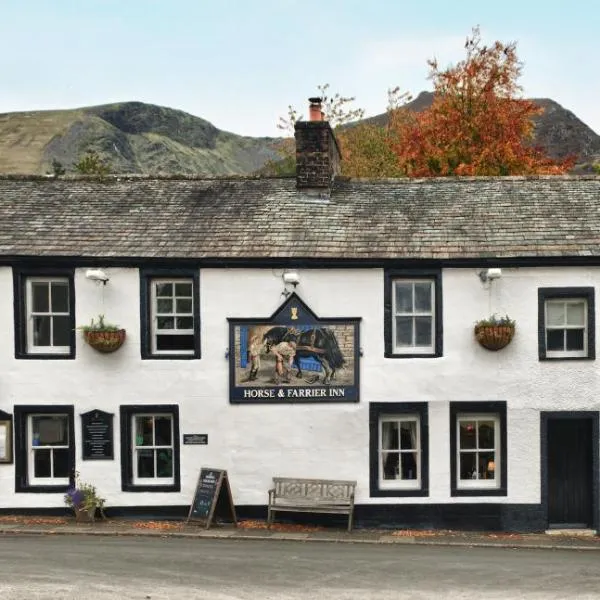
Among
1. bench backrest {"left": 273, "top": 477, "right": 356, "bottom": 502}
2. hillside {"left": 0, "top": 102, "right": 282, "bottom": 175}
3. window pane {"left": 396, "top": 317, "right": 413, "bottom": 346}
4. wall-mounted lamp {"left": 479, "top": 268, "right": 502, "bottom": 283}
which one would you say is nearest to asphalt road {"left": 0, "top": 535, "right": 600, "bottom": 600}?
bench backrest {"left": 273, "top": 477, "right": 356, "bottom": 502}

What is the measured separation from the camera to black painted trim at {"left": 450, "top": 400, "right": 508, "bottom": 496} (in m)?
15.4

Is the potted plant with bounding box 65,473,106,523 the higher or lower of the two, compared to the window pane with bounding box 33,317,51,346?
lower

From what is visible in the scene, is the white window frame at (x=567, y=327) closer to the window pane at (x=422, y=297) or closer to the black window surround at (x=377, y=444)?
the window pane at (x=422, y=297)

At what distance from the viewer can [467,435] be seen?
15.7m

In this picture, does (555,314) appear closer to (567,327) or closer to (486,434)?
(567,327)

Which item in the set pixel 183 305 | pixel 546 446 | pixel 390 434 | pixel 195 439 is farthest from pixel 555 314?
pixel 195 439

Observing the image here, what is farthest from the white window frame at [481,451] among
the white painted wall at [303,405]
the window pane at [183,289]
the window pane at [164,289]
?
the window pane at [164,289]

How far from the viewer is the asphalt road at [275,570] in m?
10.3

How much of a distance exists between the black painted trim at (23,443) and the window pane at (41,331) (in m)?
1.33

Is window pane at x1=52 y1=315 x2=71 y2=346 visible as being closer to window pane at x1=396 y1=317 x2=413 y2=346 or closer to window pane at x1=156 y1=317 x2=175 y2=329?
window pane at x1=156 y1=317 x2=175 y2=329

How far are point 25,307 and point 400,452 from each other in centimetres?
844

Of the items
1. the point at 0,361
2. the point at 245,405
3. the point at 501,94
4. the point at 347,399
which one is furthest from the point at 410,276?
the point at 501,94

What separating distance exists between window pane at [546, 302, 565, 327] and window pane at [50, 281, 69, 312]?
10.1m

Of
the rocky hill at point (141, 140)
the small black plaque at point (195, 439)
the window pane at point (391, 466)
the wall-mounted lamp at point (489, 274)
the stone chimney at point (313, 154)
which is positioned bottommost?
the window pane at point (391, 466)
